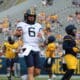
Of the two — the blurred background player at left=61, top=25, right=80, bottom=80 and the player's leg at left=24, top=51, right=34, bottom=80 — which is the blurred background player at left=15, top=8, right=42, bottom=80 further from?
the blurred background player at left=61, top=25, right=80, bottom=80

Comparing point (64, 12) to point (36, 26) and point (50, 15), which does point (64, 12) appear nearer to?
point (50, 15)

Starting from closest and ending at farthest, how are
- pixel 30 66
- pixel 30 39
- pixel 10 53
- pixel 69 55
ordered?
pixel 30 66 → pixel 30 39 → pixel 69 55 → pixel 10 53

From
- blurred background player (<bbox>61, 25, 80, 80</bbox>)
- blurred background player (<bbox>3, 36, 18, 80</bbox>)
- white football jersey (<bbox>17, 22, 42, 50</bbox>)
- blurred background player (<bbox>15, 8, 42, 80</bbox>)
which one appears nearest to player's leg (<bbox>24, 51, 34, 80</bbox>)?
blurred background player (<bbox>15, 8, 42, 80</bbox>)

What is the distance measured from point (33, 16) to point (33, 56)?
2.99 feet

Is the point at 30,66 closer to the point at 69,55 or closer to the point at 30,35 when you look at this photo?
the point at 30,35

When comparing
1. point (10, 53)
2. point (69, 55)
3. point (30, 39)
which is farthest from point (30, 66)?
point (10, 53)

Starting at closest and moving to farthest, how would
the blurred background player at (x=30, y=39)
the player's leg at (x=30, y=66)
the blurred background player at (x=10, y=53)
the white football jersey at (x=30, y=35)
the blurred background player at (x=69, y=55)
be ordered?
the player's leg at (x=30, y=66)
the blurred background player at (x=30, y=39)
the white football jersey at (x=30, y=35)
the blurred background player at (x=69, y=55)
the blurred background player at (x=10, y=53)

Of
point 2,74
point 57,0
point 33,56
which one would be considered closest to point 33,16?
point 33,56

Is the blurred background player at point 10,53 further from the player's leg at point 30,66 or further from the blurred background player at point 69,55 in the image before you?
the player's leg at point 30,66

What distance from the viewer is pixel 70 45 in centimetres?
1047

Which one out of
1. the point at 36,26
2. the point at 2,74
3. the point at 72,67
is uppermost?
the point at 36,26

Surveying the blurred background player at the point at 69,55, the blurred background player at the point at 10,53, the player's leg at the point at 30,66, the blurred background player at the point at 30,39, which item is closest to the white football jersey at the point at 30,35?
the blurred background player at the point at 30,39

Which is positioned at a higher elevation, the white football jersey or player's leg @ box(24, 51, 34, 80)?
the white football jersey

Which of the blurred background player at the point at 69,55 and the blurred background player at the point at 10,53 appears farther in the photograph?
the blurred background player at the point at 10,53
